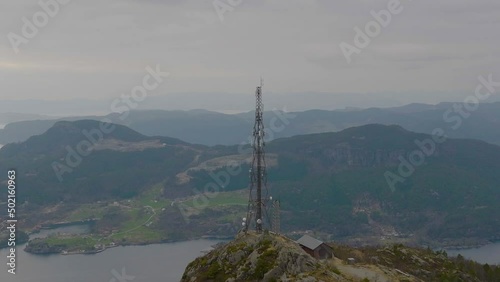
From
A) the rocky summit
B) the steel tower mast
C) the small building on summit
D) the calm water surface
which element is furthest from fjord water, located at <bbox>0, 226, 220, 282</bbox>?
the rocky summit

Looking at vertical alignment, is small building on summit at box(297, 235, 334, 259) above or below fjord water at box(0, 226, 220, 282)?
above

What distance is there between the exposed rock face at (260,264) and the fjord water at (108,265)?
110m

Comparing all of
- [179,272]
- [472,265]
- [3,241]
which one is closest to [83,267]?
[179,272]

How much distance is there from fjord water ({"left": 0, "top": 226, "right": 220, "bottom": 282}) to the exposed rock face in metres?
110

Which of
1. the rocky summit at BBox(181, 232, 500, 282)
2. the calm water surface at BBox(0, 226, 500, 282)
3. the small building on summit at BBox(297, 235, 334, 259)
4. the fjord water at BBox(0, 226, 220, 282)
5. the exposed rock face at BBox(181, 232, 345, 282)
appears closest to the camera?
the exposed rock face at BBox(181, 232, 345, 282)

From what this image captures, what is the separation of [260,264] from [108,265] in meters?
147

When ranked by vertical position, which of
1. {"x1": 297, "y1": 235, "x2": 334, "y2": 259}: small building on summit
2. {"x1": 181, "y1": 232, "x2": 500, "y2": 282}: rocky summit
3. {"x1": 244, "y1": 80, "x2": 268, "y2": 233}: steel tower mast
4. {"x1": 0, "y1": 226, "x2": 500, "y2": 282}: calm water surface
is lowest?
{"x1": 0, "y1": 226, "x2": 500, "y2": 282}: calm water surface

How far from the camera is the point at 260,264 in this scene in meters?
36.6

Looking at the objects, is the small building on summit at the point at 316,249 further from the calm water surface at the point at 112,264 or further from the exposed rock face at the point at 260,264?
the calm water surface at the point at 112,264

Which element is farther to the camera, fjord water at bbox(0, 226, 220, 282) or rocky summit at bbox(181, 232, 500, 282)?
fjord water at bbox(0, 226, 220, 282)

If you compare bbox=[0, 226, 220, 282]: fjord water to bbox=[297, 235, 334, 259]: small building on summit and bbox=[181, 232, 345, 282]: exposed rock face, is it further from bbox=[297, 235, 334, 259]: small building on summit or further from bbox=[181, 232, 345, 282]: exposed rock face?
bbox=[181, 232, 345, 282]: exposed rock face

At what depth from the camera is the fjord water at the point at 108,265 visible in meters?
154

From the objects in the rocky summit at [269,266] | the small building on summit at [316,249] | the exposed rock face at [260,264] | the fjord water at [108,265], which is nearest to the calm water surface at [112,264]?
the fjord water at [108,265]

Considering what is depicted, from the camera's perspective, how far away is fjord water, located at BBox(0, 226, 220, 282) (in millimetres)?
154000
